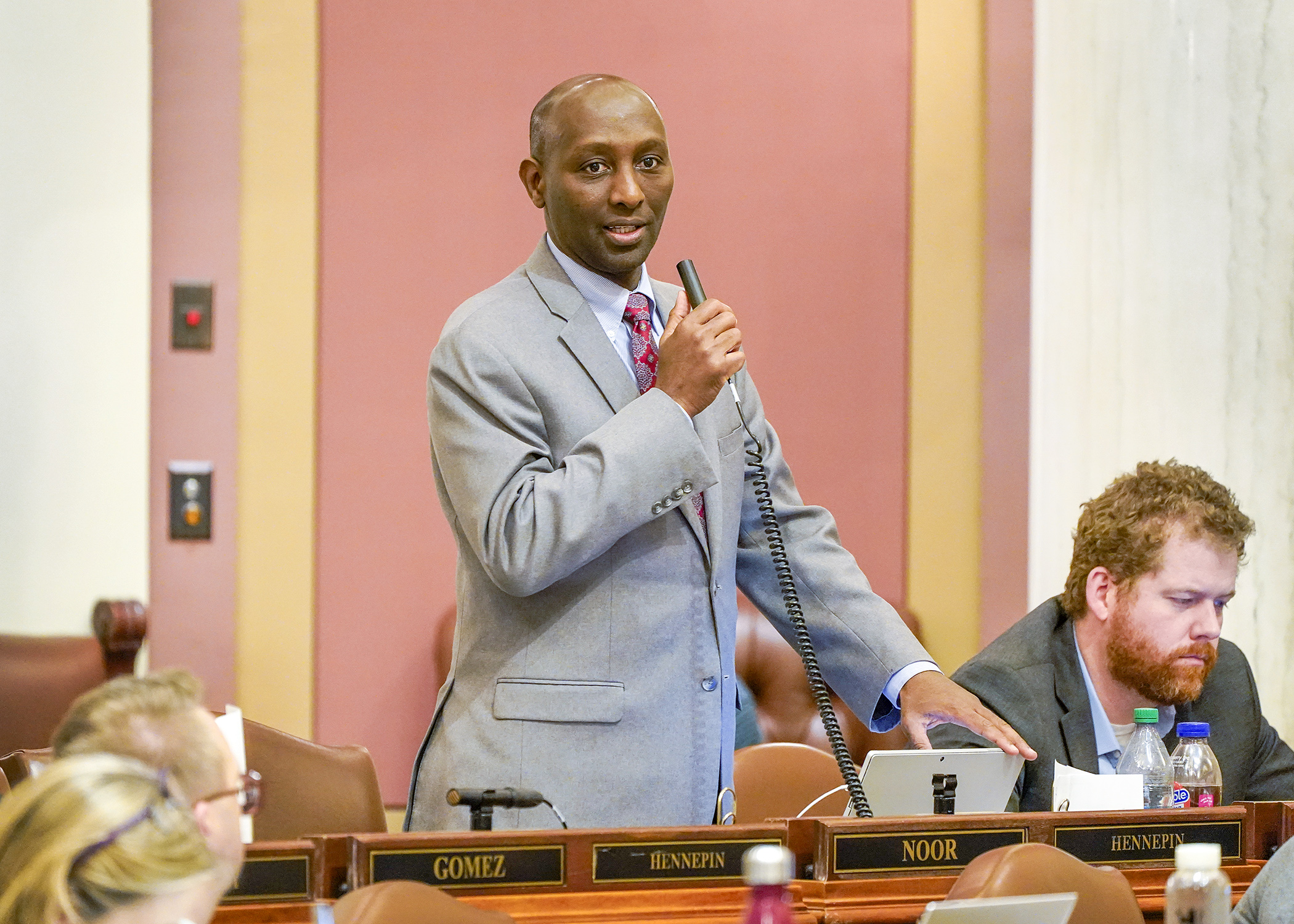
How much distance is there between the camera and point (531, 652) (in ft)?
6.66

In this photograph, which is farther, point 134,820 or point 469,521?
point 469,521

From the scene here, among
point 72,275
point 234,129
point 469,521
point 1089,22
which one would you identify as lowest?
point 469,521

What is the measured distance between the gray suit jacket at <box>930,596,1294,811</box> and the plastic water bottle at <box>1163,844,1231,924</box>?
904 mm

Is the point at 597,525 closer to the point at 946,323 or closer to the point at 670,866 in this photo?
the point at 670,866

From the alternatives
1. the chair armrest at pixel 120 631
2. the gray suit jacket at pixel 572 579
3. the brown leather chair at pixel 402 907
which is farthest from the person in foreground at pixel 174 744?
the chair armrest at pixel 120 631

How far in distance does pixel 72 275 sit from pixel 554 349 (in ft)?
5.68

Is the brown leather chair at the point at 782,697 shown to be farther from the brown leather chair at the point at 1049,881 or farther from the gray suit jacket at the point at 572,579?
the brown leather chair at the point at 1049,881

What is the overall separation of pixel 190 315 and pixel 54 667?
857 mm

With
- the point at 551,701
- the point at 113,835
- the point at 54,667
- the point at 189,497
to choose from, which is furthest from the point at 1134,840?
the point at 189,497

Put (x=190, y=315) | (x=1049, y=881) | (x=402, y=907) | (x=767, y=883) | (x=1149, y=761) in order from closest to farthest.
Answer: (x=767, y=883) < (x=402, y=907) < (x=1049, y=881) < (x=1149, y=761) < (x=190, y=315)

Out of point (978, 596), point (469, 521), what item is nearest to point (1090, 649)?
point (469, 521)

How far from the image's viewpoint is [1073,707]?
96.7 inches

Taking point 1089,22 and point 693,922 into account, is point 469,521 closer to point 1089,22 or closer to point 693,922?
point 693,922

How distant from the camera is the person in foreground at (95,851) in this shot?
108 centimetres
